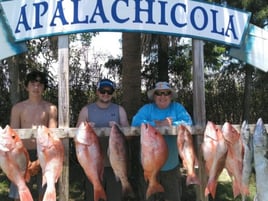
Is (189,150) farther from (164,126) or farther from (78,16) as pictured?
(78,16)

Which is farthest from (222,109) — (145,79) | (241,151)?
(241,151)

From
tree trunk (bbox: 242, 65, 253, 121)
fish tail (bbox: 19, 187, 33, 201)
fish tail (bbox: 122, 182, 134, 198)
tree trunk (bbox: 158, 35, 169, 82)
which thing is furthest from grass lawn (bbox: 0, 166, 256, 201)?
fish tail (bbox: 19, 187, 33, 201)

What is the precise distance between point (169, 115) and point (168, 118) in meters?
0.15

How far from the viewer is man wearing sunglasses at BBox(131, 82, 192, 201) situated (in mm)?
4094

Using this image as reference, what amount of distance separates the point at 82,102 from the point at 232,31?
5.42 metres

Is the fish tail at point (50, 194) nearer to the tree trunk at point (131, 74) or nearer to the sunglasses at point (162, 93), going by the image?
the sunglasses at point (162, 93)

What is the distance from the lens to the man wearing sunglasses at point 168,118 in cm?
409

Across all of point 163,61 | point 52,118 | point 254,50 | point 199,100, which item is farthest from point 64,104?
point 163,61

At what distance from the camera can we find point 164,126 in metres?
3.85

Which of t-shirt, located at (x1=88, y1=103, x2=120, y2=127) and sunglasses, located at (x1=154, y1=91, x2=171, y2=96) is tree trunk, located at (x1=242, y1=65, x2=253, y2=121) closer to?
sunglasses, located at (x1=154, y1=91, x2=171, y2=96)

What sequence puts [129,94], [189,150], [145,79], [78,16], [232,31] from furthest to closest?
[145,79] → [129,94] → [232,31] → [78,16] → [189,150]

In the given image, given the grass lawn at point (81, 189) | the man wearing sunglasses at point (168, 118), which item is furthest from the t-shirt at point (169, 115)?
the grass lawn at point (81, 189)

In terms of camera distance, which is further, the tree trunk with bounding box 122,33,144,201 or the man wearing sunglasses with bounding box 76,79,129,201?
the tree trunk with bounding box 122,33,144,201

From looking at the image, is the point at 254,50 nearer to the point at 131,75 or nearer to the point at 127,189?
the point at 127,189
